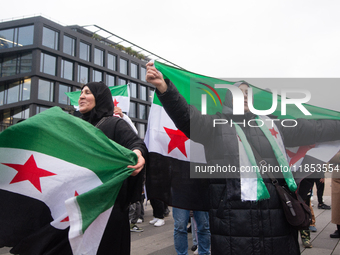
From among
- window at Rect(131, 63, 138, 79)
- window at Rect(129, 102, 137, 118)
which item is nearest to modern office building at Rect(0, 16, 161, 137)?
window at Rect(131, 63, 138, 79)

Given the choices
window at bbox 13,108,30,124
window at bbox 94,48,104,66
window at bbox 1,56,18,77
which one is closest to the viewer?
window at bbox 13,108,30,124

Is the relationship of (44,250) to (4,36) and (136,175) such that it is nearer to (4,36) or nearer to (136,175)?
(136,175)

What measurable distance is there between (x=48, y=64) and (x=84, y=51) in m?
6.28

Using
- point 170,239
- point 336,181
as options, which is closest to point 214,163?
point 170,239

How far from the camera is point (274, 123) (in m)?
2.79

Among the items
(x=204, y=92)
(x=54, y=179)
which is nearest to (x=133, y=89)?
(x=204, y=92)

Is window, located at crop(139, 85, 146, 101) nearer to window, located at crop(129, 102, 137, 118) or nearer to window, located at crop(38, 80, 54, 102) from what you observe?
window, located at crop(129, 102, 137, 118)

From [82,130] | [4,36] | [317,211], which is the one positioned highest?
[4,36]

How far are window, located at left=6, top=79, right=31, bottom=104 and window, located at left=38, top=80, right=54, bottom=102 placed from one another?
108 cm

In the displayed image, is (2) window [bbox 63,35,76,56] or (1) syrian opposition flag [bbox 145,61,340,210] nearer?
(1) syrian opposition flag [bbox 145,61,340,210]

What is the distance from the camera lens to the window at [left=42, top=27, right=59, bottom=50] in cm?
3390

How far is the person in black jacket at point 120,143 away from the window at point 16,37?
34.5 metres

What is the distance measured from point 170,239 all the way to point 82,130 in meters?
4.24

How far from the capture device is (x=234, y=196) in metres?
2.33
